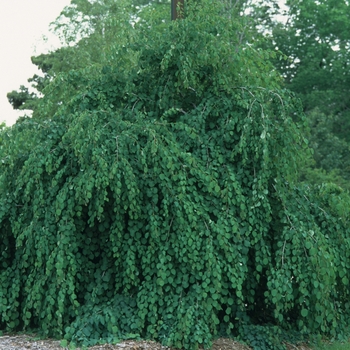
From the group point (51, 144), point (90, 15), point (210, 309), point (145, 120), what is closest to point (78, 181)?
point (51, 144)

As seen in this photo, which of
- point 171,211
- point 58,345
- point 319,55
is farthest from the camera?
point 319,55

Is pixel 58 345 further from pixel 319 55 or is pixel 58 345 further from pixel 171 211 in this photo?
pixel 319 55

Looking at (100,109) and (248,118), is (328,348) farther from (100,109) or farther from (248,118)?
(100,109)

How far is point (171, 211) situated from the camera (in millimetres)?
6707

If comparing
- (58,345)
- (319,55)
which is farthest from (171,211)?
(319,55)

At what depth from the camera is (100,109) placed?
722cm

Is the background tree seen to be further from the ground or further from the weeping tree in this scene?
the ground

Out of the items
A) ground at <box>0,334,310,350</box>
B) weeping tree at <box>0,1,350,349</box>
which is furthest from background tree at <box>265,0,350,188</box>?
ground at <box>0,334,310,350</box>

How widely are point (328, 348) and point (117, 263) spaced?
7.96 ft

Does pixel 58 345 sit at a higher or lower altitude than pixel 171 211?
lower

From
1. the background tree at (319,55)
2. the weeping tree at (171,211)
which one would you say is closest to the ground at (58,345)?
the weeping tree at (171,211)

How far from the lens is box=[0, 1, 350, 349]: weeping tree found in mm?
6547

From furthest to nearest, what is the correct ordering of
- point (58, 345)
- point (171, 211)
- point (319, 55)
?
point (319, 55) < point (171, 211) < point (58, 345)

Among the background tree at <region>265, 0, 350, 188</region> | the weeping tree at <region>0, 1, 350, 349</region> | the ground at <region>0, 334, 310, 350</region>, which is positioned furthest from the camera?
the background tree at <region>265, 0, 350, 188</region>
